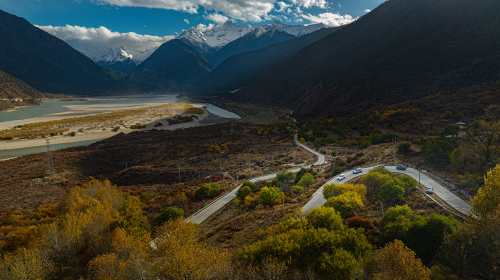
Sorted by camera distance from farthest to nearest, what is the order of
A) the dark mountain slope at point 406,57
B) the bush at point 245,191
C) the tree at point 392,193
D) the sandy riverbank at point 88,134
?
1. the dark mountain slope at point 406,57
2. the sandy riverbank at point 88,134
3. the bush at point 245,191
4. the tree at point 392,193

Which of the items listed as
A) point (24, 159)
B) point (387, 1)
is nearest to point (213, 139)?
point (24, 159)

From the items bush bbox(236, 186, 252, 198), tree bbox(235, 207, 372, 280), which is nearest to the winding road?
bush bbox(236, 186, 252, 198)

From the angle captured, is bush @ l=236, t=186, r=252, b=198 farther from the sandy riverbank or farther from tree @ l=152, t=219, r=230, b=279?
the sandy riverbank

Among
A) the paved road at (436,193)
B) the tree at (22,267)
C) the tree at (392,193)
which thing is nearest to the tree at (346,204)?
the paved road at (436,193)

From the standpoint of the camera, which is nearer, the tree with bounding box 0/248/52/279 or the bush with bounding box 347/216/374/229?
the tree with bounding box 0/248/52/279

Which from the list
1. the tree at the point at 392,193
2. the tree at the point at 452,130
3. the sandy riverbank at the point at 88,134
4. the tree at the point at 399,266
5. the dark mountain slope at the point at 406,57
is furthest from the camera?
the dark mountain slope at the point at 406,57

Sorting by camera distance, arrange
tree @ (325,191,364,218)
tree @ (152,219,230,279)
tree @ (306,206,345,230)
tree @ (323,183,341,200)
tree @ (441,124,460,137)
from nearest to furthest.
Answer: tree @ (152,219,230,279)
tree @ (306,206,345,230)
tree @ (325,191,364,218)
tree @ (323,183,341,200)
tree @ (441,124,460,137)

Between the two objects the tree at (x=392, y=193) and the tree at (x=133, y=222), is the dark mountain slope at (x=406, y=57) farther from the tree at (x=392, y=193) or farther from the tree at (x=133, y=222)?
the tree at (x=133, y=222)
